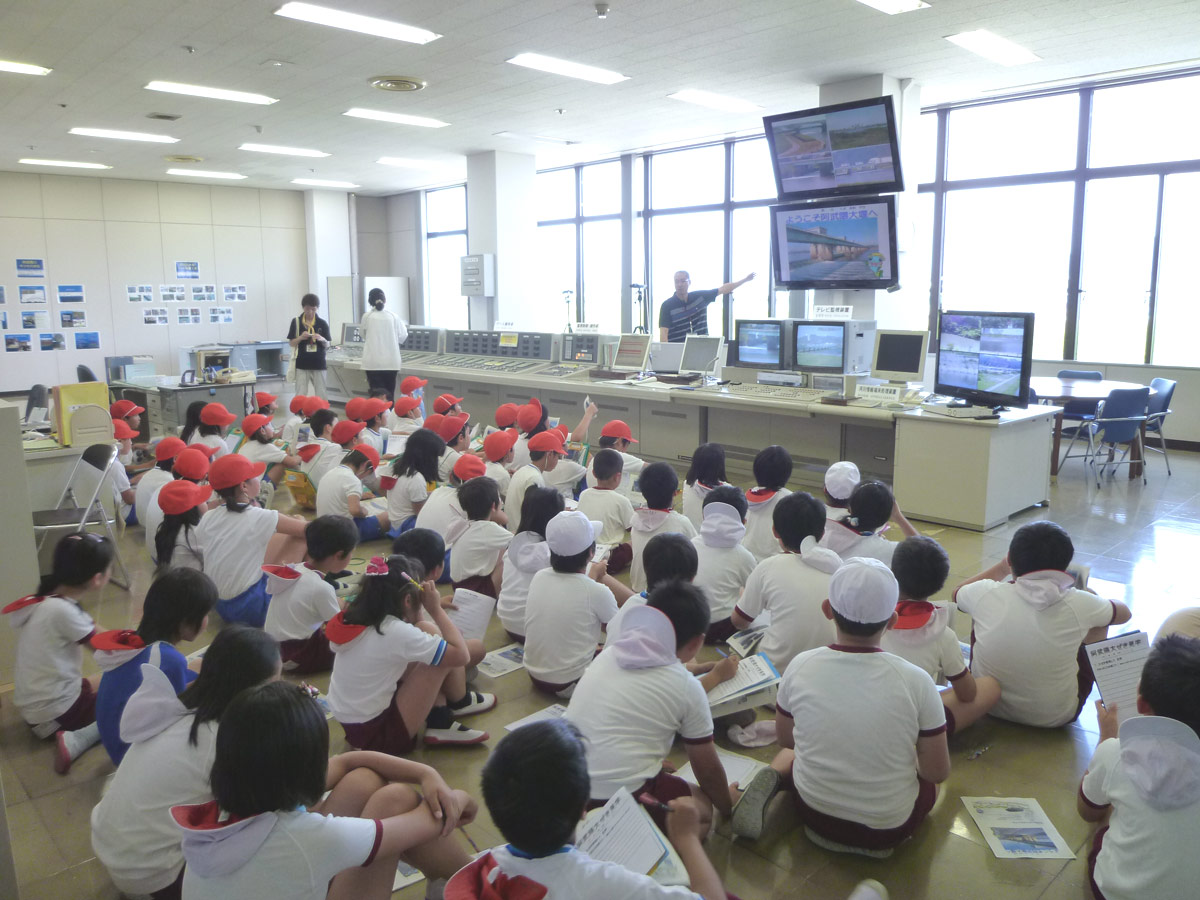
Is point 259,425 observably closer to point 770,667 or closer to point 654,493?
point 654,493

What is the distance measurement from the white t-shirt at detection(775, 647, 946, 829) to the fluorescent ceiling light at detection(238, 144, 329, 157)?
9.63 meters

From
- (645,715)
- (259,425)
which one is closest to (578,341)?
(259,425)

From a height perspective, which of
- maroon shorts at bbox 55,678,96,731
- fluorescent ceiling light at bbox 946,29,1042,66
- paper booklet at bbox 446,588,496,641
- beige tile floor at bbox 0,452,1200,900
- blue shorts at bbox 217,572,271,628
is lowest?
beige tile floor at bbox 0,452,1200,900

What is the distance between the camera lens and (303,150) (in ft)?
32.6

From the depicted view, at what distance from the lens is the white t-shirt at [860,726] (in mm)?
1833

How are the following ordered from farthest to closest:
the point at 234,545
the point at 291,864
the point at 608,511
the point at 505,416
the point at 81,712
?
the point at 505,416, the point at 608,511, the point at 234,545, the point at 81,712, the point at 291,864

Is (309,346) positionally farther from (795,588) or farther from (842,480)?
(795,588)

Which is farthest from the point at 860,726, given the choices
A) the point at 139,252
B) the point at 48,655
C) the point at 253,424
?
the point at 139,252

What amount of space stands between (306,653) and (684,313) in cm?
537

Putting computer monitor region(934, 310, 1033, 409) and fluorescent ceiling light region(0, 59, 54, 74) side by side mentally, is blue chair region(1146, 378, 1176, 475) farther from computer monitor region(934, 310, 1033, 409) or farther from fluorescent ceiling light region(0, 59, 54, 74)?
fluorescent ceiling light region(0, 59, 54, 74)

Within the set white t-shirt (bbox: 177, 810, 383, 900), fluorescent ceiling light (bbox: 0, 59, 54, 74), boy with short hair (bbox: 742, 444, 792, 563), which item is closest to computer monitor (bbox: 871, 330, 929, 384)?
boy with short hair (bbox: 742, 444, 792, 563)

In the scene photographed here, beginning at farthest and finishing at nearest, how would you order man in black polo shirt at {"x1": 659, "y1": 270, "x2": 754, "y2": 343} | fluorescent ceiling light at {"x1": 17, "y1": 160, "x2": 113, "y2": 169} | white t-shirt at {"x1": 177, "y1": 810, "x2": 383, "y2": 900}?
1. fluorescent ceiling light at {"x1": 17, "y1": 160, "x2": 113, "y2": 169}
2. man in black polo shirt at {"x1": 659, "y1": 270, "x2": 754, "y2": 343}
3. white t-shirt at {"x1": 177, "y1": 810, "x2": 383, "y2": 900}

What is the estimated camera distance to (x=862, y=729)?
1847 mm

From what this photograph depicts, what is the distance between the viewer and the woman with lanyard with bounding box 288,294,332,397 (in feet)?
26.9
